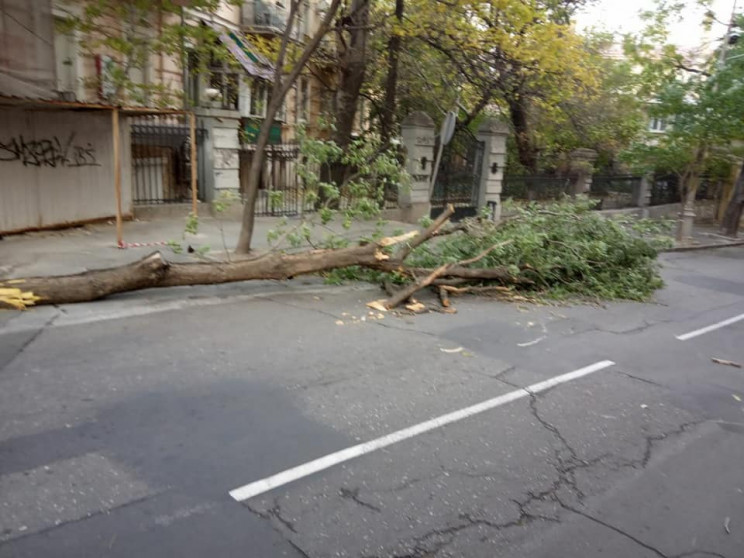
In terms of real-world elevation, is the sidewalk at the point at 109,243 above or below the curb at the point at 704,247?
above

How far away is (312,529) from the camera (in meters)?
3.30

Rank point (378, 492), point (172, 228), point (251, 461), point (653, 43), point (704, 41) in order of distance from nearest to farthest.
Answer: point (378, 492) < point (251, 461) < point (172, 228) < point (653, 43) < point (704, 41)

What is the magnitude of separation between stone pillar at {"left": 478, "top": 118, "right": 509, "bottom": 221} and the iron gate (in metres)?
0.19

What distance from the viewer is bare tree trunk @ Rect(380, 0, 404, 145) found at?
14641 mm

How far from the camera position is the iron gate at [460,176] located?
56.2 ft

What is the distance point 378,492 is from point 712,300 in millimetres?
8951

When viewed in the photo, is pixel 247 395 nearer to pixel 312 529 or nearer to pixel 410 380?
pixel 410 380

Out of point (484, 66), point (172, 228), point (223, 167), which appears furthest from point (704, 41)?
point (172, 228)

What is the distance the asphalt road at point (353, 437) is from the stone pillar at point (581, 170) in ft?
47.6

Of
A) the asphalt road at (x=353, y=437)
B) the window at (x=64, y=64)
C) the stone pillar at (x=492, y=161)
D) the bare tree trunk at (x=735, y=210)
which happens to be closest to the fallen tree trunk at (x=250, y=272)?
the asphalt road at (x=353, y=437)

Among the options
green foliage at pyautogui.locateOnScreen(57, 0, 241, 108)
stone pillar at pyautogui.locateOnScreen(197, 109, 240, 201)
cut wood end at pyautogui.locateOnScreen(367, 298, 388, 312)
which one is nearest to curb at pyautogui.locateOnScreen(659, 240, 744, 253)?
cut wood end at pyautogui.locateOnScreen(367, 298, 388, 312)

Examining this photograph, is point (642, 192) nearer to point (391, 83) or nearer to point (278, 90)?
point (391, 83)

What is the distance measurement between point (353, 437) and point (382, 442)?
21 centimetres

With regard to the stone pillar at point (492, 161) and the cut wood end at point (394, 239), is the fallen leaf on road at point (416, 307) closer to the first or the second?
the cut wood end at point (394, 239)
